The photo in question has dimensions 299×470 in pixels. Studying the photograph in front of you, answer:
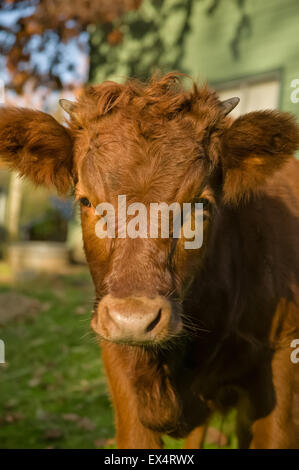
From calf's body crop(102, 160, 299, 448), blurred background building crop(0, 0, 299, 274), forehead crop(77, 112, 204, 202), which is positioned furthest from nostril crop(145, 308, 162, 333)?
blurred background building crop(0, 0, 299, 274)

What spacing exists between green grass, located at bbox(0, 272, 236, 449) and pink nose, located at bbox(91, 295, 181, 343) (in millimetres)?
565

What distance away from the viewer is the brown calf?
2320 mm

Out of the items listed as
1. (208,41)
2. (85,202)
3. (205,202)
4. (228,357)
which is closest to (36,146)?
(85,202)

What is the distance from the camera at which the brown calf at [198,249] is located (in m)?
2.32

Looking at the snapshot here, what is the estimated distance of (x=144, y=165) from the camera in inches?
88.7

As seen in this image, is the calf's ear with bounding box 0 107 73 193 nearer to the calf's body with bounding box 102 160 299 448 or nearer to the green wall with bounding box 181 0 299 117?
the calf's body with bounding box 102 160 299 448

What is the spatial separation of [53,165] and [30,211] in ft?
53.3

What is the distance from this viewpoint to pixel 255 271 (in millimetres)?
2797

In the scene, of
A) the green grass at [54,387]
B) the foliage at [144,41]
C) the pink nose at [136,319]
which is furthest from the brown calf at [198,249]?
the foliage at [144,41]

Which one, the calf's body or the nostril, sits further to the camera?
the calf's body

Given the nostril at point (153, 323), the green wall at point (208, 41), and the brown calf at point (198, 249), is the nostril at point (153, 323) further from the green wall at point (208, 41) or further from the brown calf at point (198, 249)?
the green wall at point (208, 41)

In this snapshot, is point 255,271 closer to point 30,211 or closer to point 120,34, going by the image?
point 120,34

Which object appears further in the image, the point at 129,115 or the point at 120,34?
the point at 120,34

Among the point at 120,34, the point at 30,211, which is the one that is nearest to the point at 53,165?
the point at 120,34
